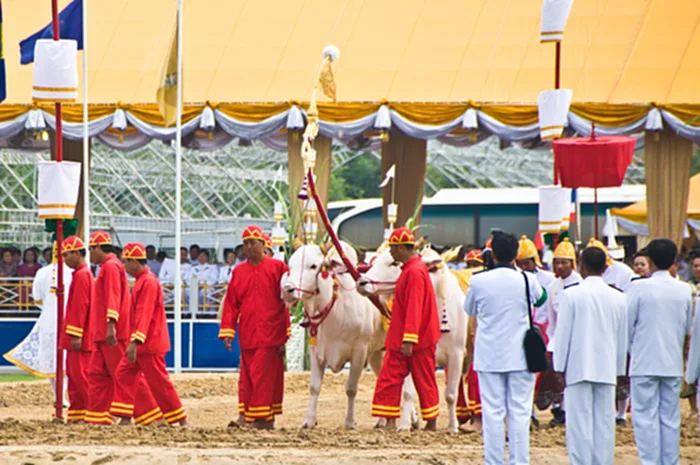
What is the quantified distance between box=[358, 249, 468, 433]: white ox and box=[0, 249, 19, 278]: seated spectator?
11034 millimetres

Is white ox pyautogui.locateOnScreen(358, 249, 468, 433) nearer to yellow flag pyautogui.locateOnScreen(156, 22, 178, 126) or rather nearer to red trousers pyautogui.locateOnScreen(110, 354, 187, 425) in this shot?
red trousers pyautogui.locateOnScreen(110, 354, 187, 425)

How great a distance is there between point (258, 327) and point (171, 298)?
968 cm

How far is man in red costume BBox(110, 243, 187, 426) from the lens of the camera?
12117 millimetres

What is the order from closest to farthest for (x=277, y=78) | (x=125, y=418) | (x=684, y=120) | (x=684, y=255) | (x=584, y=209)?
(x=125, y=418) < (x=684, y=120) < (x=277, y=78) < (x=684, y=255) < (x=584, y=209)

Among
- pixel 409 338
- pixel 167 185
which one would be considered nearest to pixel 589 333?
pixel 409 338

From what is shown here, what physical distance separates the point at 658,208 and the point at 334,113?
4901 millimetres

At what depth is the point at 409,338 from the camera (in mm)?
11445

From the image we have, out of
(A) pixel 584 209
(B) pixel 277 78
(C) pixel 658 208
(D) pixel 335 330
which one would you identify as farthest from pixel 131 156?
(D) pixel 335 330

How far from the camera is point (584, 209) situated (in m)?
31.4

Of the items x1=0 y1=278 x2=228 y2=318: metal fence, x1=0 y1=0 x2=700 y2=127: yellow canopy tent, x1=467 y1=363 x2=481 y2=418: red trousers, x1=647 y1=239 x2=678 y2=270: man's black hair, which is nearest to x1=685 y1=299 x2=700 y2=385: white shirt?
x1=647 y1=239 x2=678 y2=270: man's black hair

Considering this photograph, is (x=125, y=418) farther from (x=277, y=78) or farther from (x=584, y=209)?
(x=584, y=209)

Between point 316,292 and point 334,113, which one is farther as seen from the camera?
point 334,113

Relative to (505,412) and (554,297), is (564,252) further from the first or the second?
(505,412)

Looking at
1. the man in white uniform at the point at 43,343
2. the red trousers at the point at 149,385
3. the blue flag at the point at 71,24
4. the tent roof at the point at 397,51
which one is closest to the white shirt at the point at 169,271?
the tent roof at the point at 397,51
